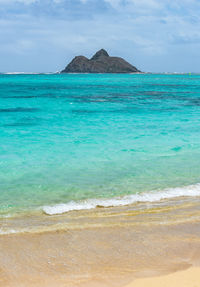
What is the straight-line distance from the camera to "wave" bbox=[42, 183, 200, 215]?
275 inches

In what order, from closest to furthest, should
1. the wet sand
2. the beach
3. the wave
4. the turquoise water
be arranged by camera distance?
the wet sand → the beach → the wave → the turquoise water

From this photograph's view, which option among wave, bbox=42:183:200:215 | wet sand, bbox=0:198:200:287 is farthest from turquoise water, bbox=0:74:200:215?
wet sand, bbox=0:198:200:287

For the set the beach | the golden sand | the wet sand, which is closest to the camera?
the golden sand

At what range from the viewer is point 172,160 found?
1094 cm

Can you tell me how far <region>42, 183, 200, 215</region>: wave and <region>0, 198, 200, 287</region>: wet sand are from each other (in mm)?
263

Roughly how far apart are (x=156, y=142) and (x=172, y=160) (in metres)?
3.20

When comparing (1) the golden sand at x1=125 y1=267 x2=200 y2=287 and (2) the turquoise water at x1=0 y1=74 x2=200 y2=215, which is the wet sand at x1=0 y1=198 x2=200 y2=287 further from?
(2) the turquoise water at x1=0 y1=74 x2=200 y2=215

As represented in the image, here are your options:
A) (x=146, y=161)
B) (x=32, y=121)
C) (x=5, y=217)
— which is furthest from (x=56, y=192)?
(x=32, y=121)

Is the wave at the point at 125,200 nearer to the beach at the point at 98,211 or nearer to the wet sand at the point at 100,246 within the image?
the beach at the point at 98,211

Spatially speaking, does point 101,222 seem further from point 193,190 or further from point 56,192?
point 193,190

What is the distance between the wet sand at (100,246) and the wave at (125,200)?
0.26 metres

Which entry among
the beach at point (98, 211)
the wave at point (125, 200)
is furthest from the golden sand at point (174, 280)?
the wave at point (125, 200)

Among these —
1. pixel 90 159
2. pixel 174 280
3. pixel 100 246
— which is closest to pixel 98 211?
pixel 100 246

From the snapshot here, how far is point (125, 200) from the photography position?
749 centimetres
